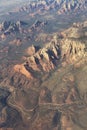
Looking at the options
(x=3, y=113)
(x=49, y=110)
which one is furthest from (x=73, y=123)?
(x=3, y=113)


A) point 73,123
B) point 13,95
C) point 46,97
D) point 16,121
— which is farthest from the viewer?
point 13,95

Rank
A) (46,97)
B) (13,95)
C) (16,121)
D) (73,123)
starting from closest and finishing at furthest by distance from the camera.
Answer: (73,123) → (16,121) → (46,97) → (13,95)

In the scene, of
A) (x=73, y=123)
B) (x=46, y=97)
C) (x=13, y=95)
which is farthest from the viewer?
(x=13, y=95)

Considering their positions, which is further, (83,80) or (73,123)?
(83,80)

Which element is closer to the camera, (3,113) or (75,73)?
(3,113)

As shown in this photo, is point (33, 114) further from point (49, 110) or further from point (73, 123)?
point (73, 123)

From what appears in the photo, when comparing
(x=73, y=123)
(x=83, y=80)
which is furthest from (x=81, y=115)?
(x=83, y=80)

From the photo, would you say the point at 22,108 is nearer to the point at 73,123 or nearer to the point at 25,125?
the point at 25,125

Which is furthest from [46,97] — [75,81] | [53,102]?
[75,81]
